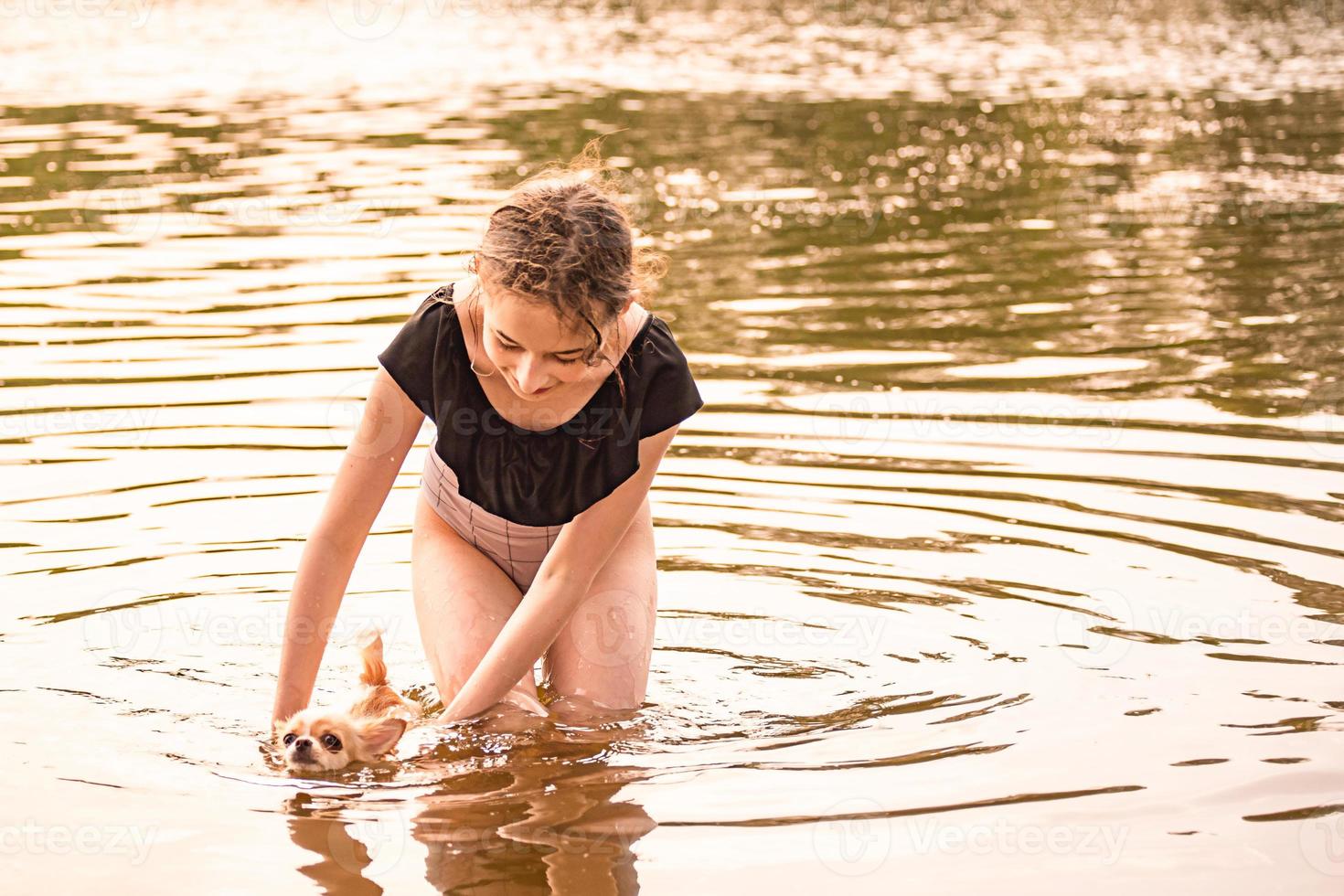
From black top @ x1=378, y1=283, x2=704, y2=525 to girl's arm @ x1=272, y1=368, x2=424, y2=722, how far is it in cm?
10

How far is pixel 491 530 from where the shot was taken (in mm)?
5547

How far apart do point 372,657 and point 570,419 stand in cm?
99

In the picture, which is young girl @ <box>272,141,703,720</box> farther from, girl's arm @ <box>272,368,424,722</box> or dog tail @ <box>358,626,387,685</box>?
dog tail @ <box>358,626,387,685</box>

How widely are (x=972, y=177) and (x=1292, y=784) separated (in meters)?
12.4

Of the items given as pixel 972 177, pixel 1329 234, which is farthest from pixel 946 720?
pixel 972 177

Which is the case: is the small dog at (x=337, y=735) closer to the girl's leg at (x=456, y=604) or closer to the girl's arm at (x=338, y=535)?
the girl's arm at (x=338, y=535)

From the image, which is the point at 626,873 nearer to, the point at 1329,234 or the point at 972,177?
the point at 1329,234

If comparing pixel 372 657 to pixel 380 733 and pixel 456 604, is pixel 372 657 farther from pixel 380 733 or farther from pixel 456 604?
pixel 380 733

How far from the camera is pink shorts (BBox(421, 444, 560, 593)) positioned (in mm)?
5516

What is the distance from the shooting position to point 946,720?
526 cm

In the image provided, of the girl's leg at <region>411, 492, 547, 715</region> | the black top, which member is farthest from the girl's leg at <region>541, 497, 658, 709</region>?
the black top

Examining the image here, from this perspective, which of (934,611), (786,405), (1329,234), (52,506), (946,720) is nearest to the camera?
(946,720)

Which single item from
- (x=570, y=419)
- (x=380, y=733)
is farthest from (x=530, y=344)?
(x=380, y=733)

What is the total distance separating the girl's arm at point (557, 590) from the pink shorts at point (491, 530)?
25 cm
